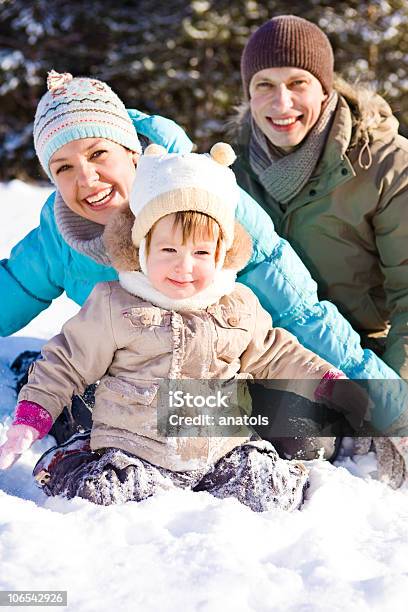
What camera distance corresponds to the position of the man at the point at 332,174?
8.92 ft

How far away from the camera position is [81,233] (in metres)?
2.27

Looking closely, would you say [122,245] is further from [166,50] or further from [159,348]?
[166,50]

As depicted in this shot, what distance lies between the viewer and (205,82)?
29.6 ft

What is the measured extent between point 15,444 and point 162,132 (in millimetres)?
1058

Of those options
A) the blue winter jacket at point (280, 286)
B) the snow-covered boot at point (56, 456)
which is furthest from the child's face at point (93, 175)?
the snow-covered boot at point (56, 456)

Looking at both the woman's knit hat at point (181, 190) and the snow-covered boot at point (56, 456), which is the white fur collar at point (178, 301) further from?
the snow-covered boot at point (56, 456)

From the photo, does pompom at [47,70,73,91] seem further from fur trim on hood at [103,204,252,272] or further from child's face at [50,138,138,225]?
fur trim on hood at [103,204,252,272]

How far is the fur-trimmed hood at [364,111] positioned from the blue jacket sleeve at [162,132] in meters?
0.65

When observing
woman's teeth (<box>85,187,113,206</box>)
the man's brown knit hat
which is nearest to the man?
the man's brown knit hat

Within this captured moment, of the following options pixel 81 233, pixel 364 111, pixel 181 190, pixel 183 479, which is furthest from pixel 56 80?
pixel 183 479

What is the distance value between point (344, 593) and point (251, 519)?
32 centimetres

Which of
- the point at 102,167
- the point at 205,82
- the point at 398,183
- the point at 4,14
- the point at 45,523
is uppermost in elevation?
the point at 102,167

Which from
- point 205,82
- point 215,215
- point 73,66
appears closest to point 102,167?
point 215,215

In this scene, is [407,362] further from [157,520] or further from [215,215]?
[157,520]
